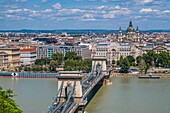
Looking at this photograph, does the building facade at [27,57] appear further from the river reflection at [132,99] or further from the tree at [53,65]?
the river reflection at [132,99]

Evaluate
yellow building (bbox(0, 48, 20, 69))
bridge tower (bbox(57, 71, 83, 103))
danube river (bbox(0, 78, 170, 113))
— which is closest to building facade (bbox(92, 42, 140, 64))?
yellow building (bbox(0, 48, 20, 69))

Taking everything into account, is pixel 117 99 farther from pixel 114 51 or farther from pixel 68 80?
pixel 114 51

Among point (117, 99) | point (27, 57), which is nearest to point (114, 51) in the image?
point (27, 57)

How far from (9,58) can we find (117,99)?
18.7 meters

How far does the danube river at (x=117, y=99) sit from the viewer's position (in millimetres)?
16531

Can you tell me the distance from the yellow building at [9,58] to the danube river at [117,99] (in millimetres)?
13203

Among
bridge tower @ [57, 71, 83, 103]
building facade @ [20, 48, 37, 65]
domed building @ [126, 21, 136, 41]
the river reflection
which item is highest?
domed building @ [126, 21, 136, 41]

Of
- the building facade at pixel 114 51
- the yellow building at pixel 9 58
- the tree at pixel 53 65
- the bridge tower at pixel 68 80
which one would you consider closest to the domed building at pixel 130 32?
the building facade at pixel 114 51

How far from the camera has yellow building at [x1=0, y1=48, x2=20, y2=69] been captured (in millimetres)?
36109

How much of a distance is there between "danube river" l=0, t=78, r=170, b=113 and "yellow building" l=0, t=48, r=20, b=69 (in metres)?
13.2

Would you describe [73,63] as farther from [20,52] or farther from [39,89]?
[39,89]

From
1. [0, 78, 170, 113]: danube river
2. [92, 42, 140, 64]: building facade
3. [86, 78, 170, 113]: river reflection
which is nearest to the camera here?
[0, 78, 170, 113]: danube river

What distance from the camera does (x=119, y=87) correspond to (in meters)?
24.3

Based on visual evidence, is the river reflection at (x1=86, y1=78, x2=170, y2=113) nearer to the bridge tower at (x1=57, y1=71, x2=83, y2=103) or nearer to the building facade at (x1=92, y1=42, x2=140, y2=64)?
the bridge tower at (x1=57, y1=71, x2=83, y2=103)
